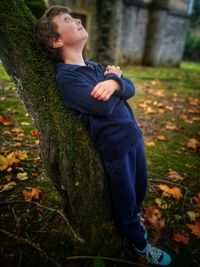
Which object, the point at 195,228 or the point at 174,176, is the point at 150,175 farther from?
the point at 195,228

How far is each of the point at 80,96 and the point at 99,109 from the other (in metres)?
0.14

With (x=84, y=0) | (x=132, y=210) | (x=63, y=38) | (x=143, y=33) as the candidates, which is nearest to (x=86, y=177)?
(x=132, y=210)

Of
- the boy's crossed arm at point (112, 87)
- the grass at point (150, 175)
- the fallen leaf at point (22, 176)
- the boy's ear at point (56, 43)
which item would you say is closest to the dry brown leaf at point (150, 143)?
the grass at point (150, 175)

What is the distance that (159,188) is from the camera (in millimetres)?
2754

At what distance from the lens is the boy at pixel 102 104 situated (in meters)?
1.67

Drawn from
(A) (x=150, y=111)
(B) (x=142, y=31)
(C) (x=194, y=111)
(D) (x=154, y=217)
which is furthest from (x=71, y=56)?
(B) (x=142, y=31)

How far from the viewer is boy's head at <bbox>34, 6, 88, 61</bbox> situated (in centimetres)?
174

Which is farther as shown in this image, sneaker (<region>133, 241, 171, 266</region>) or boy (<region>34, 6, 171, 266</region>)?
sneaker (<region>133, 241, 171, 266</region>)

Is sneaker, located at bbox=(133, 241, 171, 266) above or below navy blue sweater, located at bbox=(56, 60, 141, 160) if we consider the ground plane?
below

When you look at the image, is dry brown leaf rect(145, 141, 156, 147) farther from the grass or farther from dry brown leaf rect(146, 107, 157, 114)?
dry brown leaf rect(146, 107, 157, 114)

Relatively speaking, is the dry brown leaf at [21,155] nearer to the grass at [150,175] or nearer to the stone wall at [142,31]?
the grass at [150,175]

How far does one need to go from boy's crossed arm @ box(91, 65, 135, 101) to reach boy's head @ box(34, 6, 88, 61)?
30 cm

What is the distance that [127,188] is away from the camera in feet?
5.93

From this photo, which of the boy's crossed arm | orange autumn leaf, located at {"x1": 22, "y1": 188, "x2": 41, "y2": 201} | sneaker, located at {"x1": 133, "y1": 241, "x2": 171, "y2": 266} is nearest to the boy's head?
the boy's crossed arm
